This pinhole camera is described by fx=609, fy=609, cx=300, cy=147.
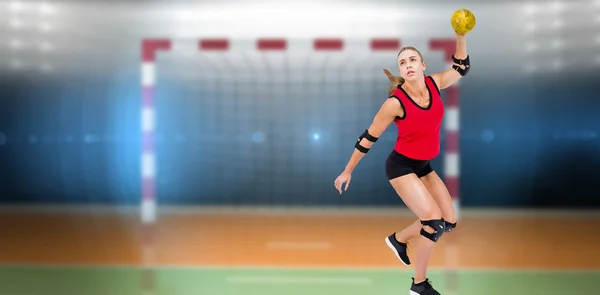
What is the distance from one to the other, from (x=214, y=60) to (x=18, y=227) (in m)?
3.69

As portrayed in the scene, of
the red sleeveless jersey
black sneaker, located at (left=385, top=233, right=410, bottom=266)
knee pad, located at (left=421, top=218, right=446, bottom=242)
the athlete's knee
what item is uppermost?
the red sleeveless jersey

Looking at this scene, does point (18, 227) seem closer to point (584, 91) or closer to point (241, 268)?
point (241, 268)

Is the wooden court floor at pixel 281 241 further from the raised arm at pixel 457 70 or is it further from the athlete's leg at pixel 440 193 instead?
the raised arm at pixel 457 70

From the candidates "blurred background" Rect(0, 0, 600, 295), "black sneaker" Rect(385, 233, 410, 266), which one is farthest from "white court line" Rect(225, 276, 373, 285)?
"blurred background" Rect(0, 0, 600, 295)

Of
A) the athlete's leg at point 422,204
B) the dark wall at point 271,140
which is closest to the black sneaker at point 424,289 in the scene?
the athlete's leg at point 422,204

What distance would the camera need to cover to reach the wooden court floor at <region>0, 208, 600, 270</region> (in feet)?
18.6

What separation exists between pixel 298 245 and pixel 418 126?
4.32 meters

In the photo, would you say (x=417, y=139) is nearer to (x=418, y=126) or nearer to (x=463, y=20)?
(x=418, y=126)

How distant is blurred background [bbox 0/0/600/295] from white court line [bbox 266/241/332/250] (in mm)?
2235

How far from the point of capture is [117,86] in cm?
1079

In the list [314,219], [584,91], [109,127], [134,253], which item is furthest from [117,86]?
[584,91]

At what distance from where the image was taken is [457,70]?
290 centimetres

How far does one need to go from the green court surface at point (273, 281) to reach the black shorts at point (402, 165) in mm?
1559

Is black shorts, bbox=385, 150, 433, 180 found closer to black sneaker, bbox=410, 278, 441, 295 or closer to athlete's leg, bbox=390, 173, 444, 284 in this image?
athlete's leg, bbox=390, 173, 444, 284
